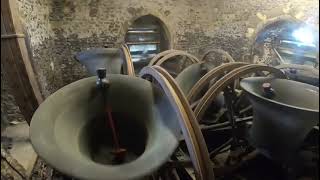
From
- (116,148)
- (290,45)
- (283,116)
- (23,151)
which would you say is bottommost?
(23,151)

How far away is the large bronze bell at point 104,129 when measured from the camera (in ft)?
3.87

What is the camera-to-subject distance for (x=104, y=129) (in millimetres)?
1701

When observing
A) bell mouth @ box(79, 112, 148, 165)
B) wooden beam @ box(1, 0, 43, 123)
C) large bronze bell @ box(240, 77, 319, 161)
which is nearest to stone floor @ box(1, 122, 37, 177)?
wooden beam @ box(1, 0, 43, 123)

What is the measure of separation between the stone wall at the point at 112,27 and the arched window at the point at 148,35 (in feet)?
0.60

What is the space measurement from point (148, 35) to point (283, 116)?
5455mm

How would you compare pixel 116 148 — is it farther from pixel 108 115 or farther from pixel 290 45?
pixel 290 45

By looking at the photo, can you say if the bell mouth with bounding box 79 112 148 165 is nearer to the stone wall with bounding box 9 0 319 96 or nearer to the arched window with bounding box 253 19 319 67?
the arched window with bounding box 253 19 319 67

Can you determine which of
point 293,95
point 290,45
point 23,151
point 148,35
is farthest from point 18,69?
point 148,35

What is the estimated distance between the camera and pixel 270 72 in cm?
198

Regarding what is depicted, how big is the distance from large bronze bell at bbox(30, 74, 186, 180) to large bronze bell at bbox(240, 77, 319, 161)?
0.42m

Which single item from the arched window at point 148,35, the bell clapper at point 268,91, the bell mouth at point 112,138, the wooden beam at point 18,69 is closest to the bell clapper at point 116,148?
the bell mouth at point 112,138

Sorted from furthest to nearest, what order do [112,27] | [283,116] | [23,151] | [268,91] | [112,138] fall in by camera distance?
[112,27]
[23,151]
[112,138]
[268,91]
[283,116]

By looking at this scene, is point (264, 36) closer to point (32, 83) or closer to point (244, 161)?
point (244, 161)

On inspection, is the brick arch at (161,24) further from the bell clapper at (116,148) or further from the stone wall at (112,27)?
the bell clapper at (116,148)
